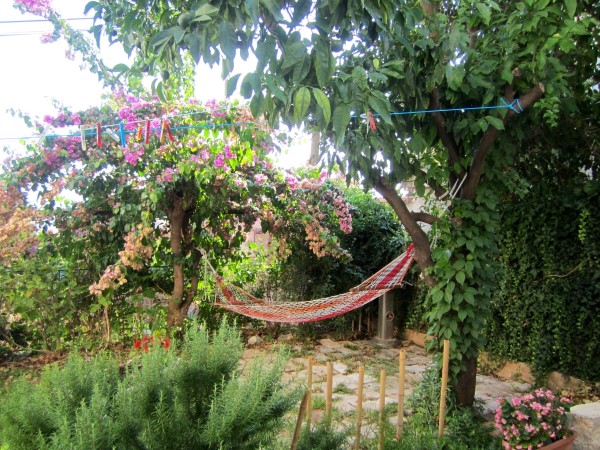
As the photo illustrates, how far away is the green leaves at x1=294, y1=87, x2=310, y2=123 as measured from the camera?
1225mm

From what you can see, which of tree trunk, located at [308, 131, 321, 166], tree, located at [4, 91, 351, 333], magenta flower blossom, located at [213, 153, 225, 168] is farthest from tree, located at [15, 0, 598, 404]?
magenta flower blossom, located at [213, 153, 225, 168]

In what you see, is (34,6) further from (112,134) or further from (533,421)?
(533,421)

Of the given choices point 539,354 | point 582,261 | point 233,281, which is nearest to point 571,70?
point 582,261

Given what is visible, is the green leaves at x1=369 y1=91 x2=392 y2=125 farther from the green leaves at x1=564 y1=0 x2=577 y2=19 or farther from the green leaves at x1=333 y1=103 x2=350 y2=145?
the green leaves at x1=564 y1=0 x2=577 y2=19

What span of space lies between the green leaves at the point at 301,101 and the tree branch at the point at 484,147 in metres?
1.55

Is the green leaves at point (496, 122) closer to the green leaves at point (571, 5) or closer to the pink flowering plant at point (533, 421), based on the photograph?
the green leaves at point (571, 5)

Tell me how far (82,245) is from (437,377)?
9.39 feet

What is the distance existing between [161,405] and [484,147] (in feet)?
6.61

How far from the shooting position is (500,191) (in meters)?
2.65

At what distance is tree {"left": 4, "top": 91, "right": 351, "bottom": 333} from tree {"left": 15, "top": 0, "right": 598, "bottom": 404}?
1.03m

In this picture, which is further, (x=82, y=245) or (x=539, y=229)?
(x=82, y=245)

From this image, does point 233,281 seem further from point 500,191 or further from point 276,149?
point 500,191

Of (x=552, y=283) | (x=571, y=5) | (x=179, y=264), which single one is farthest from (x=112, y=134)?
(x=552, y=283)

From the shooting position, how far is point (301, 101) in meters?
1.23
